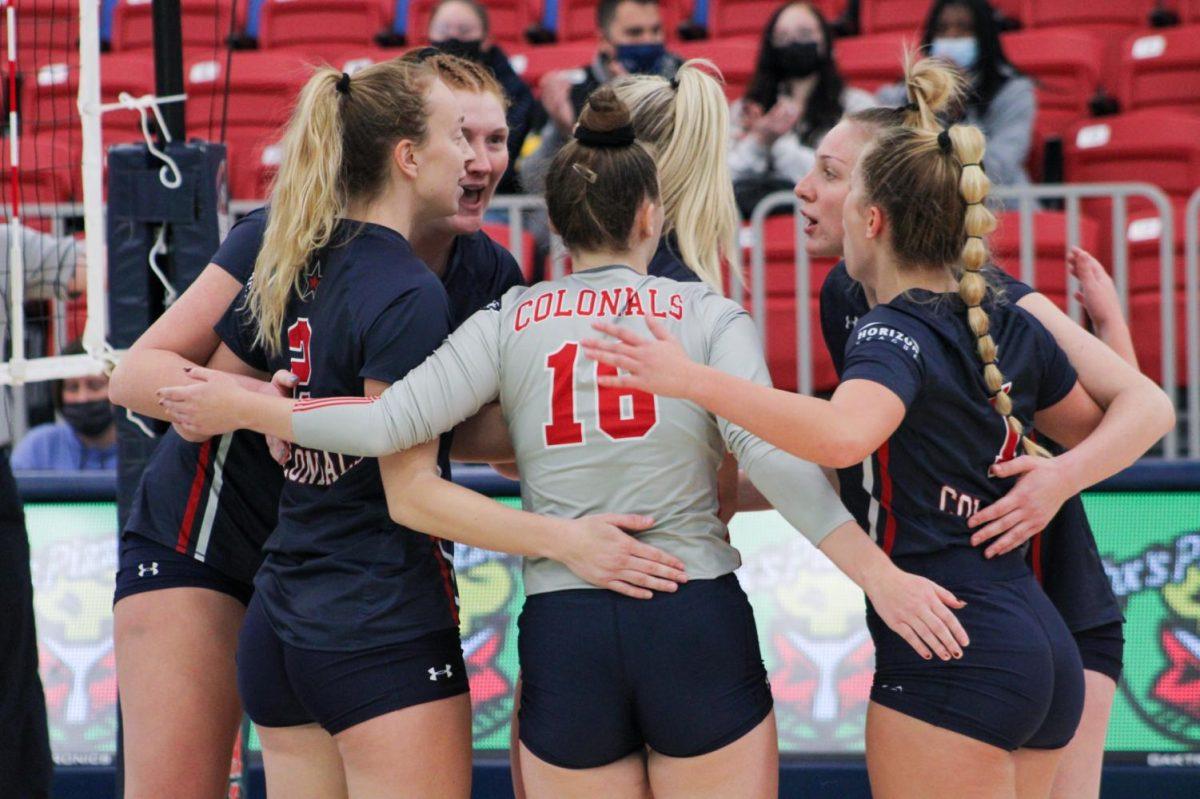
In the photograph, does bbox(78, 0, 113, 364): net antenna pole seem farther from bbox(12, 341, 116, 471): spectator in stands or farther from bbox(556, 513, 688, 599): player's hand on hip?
bbox(12, 341, 116, 471): spectator in stands

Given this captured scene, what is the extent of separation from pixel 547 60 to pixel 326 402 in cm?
586

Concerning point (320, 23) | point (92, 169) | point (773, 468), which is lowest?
point (773, 468)

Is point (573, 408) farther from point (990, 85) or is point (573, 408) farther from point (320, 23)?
point (320, 23)

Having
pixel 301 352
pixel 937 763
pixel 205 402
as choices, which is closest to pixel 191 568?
pixel 205 402

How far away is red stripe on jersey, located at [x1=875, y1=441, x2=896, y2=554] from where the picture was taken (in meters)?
2.53

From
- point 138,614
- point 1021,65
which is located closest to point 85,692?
point 138,614

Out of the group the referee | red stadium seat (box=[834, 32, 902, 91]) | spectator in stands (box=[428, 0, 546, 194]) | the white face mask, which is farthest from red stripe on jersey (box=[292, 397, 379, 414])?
red stadium seat (box=[834, 32, 902, 91])

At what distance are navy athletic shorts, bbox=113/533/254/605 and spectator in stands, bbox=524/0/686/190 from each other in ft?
11.6

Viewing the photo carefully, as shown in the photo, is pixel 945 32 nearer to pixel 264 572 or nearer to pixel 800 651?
pixel 800 651

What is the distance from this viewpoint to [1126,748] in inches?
167

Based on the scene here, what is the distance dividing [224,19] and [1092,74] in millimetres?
5147

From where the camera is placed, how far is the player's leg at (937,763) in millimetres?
2443

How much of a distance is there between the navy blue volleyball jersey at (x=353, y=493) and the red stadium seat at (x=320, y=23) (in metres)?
6.46

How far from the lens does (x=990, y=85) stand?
6.77 metres
